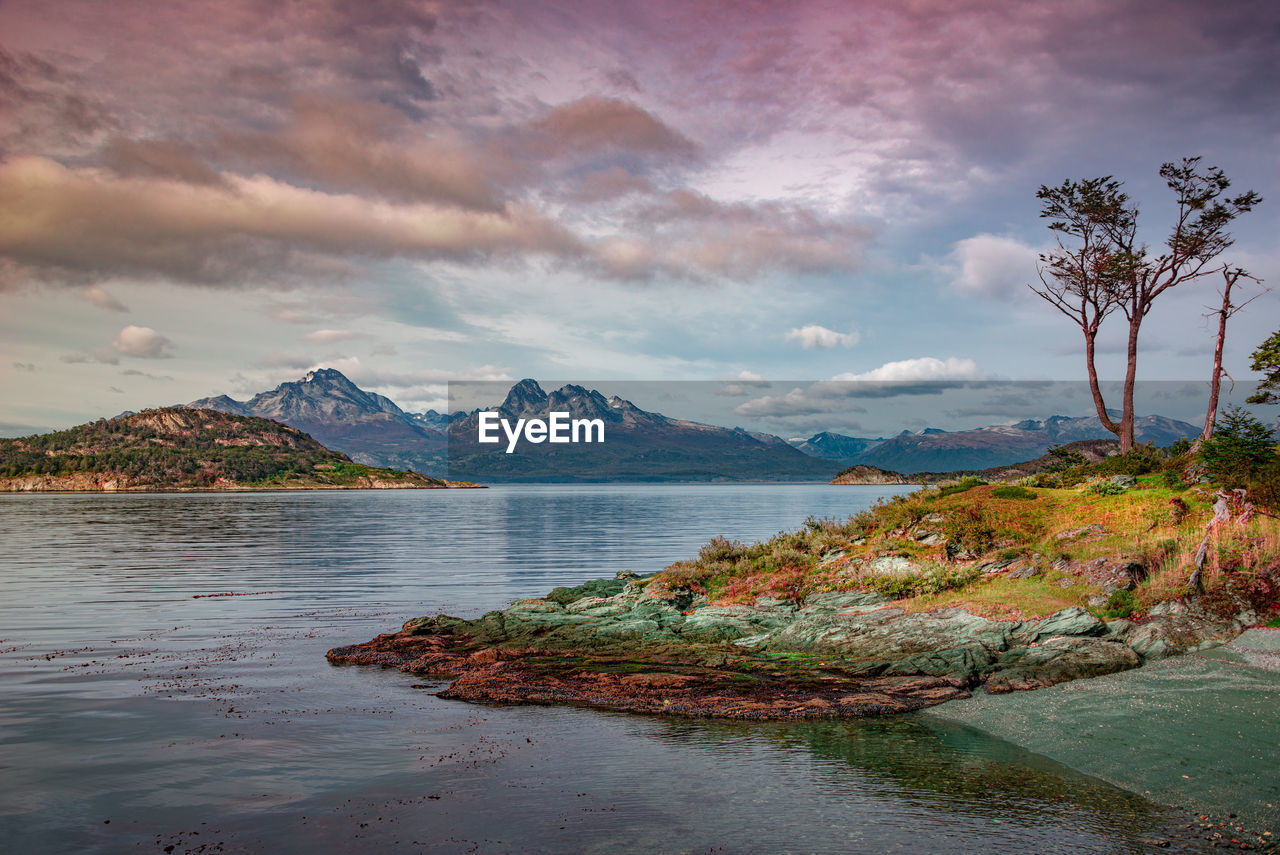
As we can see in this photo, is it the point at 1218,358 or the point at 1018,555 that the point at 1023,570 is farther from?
the point at 1218,358

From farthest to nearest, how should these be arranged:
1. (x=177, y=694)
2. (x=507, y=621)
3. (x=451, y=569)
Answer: (x=451, y=569) < (x=507, y=621) < (x=177, y=694)

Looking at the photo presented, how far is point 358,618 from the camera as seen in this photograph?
31.6m

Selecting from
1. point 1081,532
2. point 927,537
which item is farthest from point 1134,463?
point 927,537

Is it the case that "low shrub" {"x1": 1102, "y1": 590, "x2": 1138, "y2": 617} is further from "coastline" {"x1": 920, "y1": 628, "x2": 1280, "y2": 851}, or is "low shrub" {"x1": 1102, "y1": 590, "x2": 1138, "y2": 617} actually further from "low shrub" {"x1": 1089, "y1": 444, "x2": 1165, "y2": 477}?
"low shrub" {"x1": 1089, "y1": 444, "x2": 1165, "y2": 477}

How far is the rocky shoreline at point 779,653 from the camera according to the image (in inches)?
721

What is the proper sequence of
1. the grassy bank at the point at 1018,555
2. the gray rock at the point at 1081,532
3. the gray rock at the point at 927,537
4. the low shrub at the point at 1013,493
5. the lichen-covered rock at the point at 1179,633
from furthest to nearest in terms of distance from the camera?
the low shrub at the point at 1013,493
the gray rock at the point at 927,537
the gray rock at the point at 1081,532
the grassy bank at the point at 1018,555
the lichen-covered rock at the point at 1179,633

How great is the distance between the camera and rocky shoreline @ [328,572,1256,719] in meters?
18.3

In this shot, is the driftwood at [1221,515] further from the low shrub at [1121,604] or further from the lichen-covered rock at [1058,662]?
the lichen-covered rock at [1058,662]

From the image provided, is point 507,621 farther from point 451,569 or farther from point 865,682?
point 451,569

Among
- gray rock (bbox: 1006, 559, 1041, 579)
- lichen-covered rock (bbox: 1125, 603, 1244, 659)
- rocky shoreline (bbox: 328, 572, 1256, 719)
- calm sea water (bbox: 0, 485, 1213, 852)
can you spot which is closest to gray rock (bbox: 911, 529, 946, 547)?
gray rock (bbox: 1006, 559, 1041, 579)

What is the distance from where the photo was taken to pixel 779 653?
75.2 feet

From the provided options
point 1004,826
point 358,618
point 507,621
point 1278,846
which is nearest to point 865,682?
point 1004,826

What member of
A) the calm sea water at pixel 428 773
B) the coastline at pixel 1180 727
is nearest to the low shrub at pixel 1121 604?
the coastline at pixel 1180 727

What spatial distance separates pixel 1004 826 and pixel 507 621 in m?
20.0
